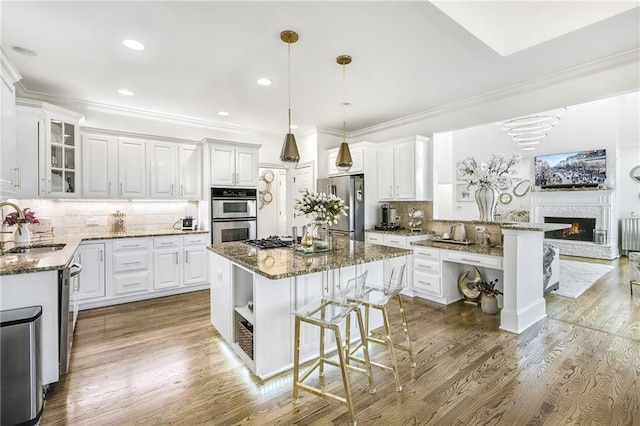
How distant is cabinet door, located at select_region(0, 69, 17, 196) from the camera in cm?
251

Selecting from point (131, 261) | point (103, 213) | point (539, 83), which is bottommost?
point (131, 261)

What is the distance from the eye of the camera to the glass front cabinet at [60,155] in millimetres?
3477

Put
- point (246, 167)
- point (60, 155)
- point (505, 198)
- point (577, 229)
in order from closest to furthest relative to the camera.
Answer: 1. point (60, 155)
2. point (246, 167)
3. point (577, 229)
4. point (505, 198)

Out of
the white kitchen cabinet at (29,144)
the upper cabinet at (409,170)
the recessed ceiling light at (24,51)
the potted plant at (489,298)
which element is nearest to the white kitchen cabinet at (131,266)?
the white kitchen cabinet at (29,144)

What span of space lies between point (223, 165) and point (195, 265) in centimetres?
158

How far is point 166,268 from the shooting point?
13.9 ft

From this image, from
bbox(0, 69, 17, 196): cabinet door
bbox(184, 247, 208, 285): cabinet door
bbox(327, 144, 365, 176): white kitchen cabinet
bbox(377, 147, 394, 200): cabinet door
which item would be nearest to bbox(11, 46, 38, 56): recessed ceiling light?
bbox(0, 69, 17, 196): cabinet door

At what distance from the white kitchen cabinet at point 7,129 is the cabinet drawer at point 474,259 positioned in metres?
4.44

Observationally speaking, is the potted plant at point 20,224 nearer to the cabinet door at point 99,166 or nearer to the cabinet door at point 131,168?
the cabinet door at point 99,166

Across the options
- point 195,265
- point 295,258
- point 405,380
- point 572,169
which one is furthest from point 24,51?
point 572,169

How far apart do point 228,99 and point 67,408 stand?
3.44 metres

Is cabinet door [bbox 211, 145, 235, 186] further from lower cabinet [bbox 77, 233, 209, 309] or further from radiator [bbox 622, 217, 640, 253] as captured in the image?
radiator [bbox 622, 217, 640, 253]

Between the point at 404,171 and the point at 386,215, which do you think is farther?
the point at 386,215

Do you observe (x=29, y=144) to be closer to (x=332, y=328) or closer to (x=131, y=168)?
(x=131, y=168)
